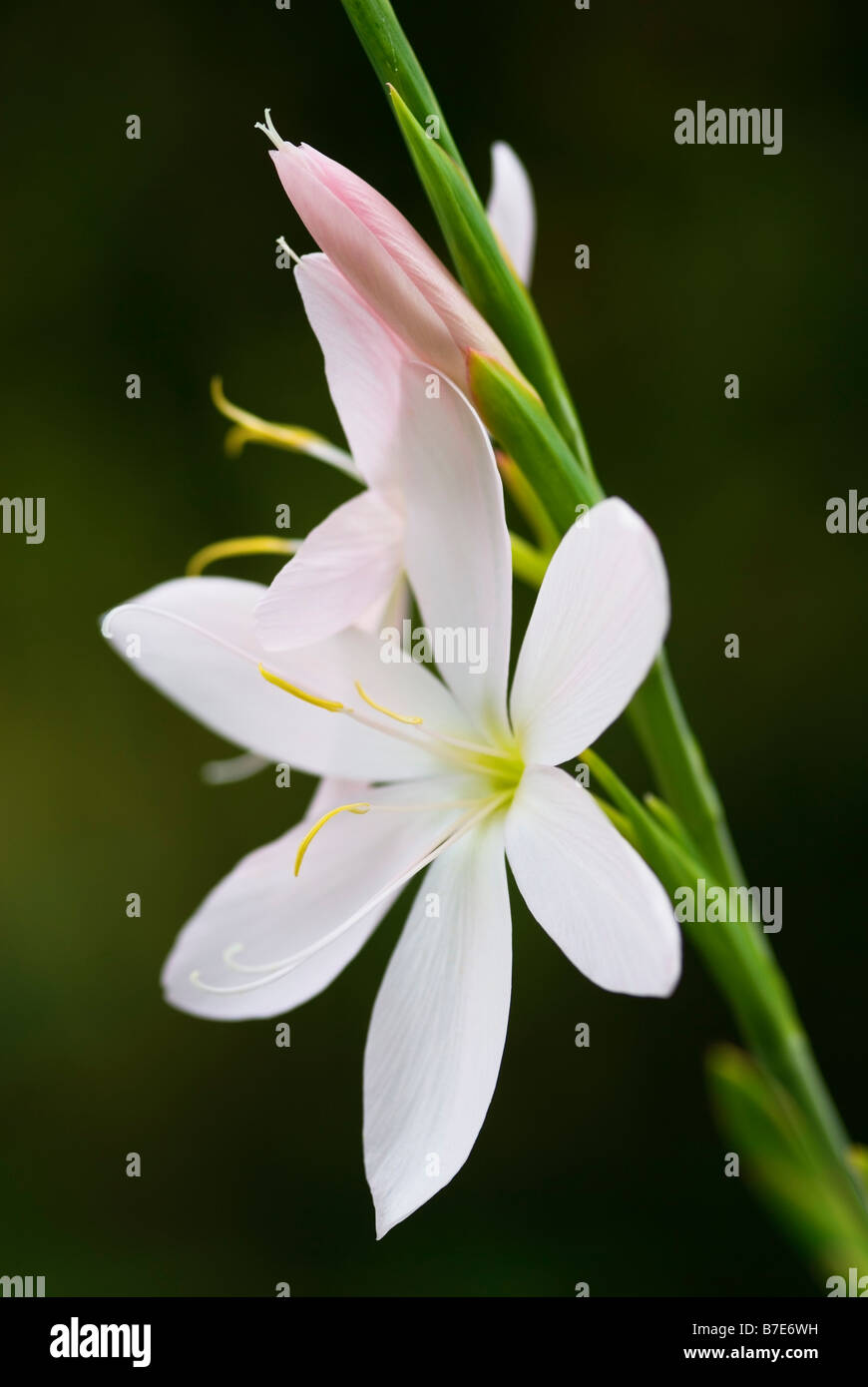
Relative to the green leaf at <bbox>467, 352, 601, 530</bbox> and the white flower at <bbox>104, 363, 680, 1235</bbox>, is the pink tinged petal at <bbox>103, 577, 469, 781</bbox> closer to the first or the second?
the white flower at <bbox>104, 363, 680, 1235</bbox>

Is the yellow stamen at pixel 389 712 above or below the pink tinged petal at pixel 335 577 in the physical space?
below

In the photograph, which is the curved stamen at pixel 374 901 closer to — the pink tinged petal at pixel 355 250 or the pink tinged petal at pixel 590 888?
the pink tinged petal at pixel 590 888

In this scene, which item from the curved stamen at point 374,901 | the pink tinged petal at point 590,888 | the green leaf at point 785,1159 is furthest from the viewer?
the green leaf at point 785,1159

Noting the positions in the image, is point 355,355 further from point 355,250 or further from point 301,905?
point 301,905

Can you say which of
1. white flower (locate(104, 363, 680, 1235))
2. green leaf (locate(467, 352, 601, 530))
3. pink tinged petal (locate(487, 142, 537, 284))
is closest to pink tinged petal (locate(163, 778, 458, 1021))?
white flower (locate(104, 363, 680, 1235))

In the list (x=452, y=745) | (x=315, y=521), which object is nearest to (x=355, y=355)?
(x=452, y=745)

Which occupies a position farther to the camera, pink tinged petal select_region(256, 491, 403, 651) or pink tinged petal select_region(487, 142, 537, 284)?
pink tinged petal select_region(487, 142, 537, 284)

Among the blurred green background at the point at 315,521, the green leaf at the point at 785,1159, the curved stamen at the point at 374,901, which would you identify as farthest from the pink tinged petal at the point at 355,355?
the blurred green background at the point at 315,521
